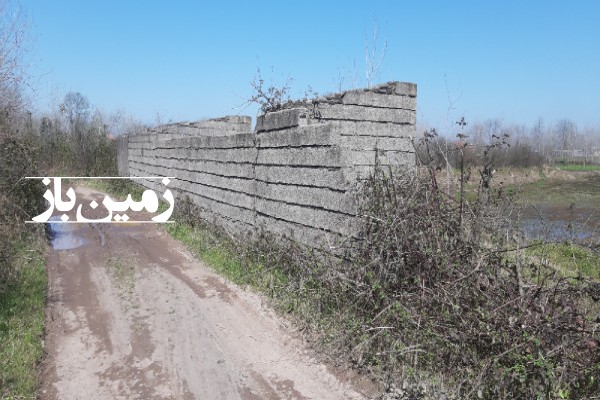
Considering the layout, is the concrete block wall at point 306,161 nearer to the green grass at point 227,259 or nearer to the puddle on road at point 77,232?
the green grass at point 227,259

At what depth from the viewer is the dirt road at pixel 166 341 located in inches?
139

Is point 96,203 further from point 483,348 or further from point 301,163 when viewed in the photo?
point 483,348

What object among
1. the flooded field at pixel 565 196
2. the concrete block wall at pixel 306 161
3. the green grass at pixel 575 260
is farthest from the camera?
the flooded field at pixel 565 196

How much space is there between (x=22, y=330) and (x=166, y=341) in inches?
51.4

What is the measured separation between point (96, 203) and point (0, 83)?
362cm

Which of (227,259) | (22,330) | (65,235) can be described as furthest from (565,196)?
(22,330)

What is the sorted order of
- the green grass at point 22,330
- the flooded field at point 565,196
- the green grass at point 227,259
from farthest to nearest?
the flooded field at point 565,196 → the green grass at point 227,259 → the green grass at point 22,330

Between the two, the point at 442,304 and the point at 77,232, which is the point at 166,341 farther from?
the point at 77,232

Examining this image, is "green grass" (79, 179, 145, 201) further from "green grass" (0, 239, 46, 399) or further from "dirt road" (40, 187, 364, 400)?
"green grass" (0, 239, 46, 399)

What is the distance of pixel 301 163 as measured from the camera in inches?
221

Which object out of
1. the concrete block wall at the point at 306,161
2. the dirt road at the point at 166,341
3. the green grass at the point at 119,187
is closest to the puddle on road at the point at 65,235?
the dirt road at the point at 166,341

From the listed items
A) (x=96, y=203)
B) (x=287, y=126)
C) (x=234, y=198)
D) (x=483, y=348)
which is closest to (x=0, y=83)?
(x=96, y=203)

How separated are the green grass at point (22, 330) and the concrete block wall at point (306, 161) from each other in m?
2.76

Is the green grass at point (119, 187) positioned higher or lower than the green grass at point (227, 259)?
higher
